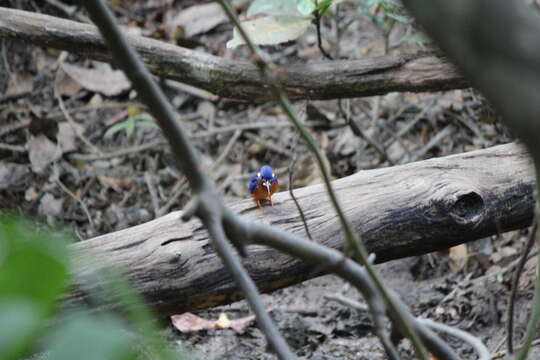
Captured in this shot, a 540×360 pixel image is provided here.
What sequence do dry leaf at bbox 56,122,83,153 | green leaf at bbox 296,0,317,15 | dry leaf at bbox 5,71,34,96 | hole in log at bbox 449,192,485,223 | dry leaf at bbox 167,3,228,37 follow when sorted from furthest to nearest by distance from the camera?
1. dry leaf at bbox 167,3,228,37
2. dry leaf at bbox 5,71,34,96
3. dry leaf at bbox 56,122,83,153
4. green leaf at bbox 296,0,317,15
5. hole in log at bbox 449,192,485,223

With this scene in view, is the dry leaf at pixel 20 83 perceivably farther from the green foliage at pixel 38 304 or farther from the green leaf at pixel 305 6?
the green foliage at pixel 38 304

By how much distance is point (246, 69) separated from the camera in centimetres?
369

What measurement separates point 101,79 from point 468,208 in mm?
4169

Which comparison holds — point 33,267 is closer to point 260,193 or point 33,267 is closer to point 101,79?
point 260,193

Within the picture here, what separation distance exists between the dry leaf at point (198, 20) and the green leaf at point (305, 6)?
9.85 ft

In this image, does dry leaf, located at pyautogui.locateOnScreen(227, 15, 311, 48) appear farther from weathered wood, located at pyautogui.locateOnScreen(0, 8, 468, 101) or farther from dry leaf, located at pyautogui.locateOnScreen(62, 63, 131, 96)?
dry leaf, located at pyautogui.locateOnScreen(62, 63, 131, 96)

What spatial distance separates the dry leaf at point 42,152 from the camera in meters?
5.57

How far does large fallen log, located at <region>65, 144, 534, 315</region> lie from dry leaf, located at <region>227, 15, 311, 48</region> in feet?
2.95

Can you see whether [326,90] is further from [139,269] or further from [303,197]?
[139,269]

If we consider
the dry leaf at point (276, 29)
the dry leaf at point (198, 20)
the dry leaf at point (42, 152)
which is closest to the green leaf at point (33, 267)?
the dry leaf at point (276, 29)

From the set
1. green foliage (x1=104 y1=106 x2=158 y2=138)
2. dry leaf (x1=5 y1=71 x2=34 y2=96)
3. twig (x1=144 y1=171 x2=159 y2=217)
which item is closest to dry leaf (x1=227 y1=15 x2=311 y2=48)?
green foliage (x1=104 y1=106 x2=158 y2=138)

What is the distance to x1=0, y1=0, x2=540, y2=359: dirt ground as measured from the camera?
4.21 m

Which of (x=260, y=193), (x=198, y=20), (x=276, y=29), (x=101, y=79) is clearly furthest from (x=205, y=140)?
(x=260, y=193)

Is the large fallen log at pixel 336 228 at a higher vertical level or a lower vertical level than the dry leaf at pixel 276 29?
lower
